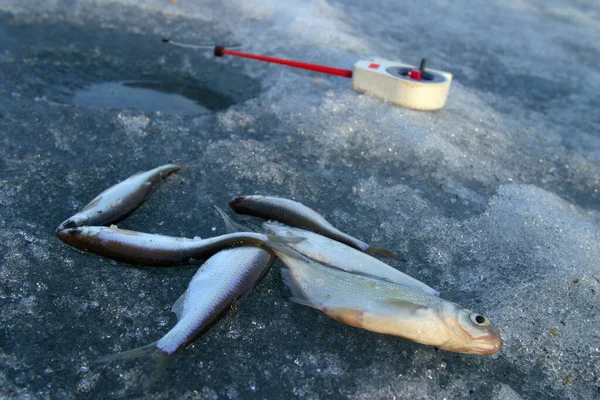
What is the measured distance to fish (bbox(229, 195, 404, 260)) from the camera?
2.64 m

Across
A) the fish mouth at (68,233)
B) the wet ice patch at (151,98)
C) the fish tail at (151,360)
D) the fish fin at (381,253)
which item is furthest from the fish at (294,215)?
the wet ice patch at (151,98)

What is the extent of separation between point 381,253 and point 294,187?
822 millimetres

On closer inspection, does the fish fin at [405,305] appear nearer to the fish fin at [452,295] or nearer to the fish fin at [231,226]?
the fish fin at [452,295]

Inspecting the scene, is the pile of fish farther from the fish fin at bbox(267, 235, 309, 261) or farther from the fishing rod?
the fishing rod

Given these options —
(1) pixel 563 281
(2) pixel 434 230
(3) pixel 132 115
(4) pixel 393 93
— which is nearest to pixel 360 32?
(4) pixel 393 93

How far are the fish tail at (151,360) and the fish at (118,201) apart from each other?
2.97 ft

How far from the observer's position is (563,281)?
263 centimetres

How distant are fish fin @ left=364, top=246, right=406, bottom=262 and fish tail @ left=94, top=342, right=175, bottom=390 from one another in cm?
119

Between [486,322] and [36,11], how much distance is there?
5608mm

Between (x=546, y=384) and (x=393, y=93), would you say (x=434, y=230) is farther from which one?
(x=393, y=93)

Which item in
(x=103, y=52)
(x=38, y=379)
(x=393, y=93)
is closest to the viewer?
(x=38, y=379)

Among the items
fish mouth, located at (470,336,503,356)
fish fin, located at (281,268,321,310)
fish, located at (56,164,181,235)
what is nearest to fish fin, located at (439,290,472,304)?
fish mouth, located at (470,336,503,356)

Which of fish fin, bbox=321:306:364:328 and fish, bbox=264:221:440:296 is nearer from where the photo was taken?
fish fin, bbox=321:306:364:328

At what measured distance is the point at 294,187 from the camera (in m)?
3.16
